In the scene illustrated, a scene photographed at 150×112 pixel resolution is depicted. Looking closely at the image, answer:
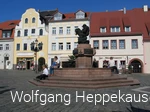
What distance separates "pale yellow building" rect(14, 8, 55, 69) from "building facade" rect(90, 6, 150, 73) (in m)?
11.3

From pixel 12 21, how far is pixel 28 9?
753cm

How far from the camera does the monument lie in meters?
10.6

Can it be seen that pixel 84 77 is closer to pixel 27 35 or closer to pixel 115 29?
pixel 115 29

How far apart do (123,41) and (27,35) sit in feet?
67.8

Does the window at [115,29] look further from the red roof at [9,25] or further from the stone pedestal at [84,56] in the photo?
the stone pedestal at [84,56]

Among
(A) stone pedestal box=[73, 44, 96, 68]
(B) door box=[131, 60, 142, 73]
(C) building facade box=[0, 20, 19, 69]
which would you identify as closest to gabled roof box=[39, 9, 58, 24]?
(C) building facade box=[0, 20, 19, 69]

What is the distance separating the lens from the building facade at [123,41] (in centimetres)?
3388

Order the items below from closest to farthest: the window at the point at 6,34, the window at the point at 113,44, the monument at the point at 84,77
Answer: the monument at the point at 84,77, the window at the point at 113,44, the window at the point at 6,34

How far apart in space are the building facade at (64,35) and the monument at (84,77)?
23.6m

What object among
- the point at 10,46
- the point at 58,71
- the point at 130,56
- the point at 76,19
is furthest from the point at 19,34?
the point at 58,71

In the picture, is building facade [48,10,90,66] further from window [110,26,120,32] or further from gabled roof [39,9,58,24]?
window [110,26,120,32]

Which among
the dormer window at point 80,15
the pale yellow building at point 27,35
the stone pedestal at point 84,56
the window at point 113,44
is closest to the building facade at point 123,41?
the window at point 113,44

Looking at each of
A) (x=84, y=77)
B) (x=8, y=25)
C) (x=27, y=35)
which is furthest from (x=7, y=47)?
(x=84, y=77)

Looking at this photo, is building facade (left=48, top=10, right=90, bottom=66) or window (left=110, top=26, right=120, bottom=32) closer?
window (left=110, top=26, right=120, bottom=32)
